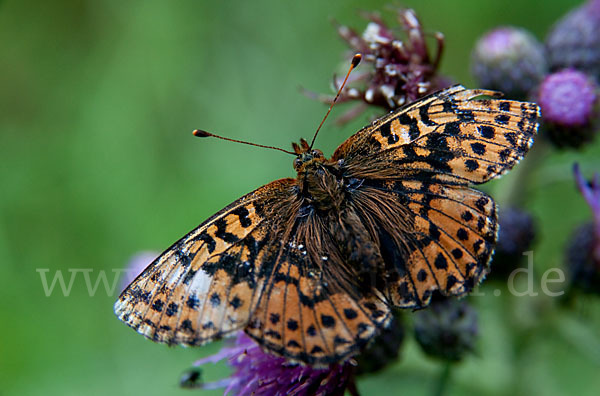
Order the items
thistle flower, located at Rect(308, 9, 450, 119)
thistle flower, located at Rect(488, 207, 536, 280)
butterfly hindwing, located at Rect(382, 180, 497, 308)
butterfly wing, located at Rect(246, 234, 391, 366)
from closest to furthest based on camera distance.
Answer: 1. butterfly wing, located at Rect(246, 234, 391, 366)
2. butterfly hindwing, located at Rect(382, 180, 497, 308)
3. thistle flower, located at Rect(308, 9, 450, 119)
4. thistle flower, located at Rect(488, 207, 536, 280)

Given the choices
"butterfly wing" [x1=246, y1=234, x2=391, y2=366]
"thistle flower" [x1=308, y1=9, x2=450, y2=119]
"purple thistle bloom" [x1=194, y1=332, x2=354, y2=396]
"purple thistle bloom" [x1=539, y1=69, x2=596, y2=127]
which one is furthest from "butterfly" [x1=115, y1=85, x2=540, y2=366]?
"purple thistle bloom" [x1=539, y1=69, x2=596, y2=127]

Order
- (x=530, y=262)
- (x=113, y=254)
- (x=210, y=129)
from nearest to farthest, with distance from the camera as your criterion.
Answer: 1. (x=530, y=262)
2. (x=113, y=254)
3. (x=210, y=129)

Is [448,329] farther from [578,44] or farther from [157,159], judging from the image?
[157,159]

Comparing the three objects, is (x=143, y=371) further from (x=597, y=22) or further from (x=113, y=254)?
(x=597, y=22)

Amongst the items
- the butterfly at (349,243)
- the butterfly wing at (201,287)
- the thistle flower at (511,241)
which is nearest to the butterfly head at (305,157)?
the butterfly at (349,243)

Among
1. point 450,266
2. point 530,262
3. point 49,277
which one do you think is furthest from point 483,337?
point 49,277

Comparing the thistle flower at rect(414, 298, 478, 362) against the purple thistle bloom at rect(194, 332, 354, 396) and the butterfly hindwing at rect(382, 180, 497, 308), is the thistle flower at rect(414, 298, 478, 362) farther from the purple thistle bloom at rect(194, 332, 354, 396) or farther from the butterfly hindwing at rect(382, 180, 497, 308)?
the butterfly hindwing at rect(382, 180, 497, 308)

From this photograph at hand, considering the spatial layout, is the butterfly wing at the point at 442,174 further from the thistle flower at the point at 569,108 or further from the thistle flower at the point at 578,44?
the thistle flower at the point at 578,44
